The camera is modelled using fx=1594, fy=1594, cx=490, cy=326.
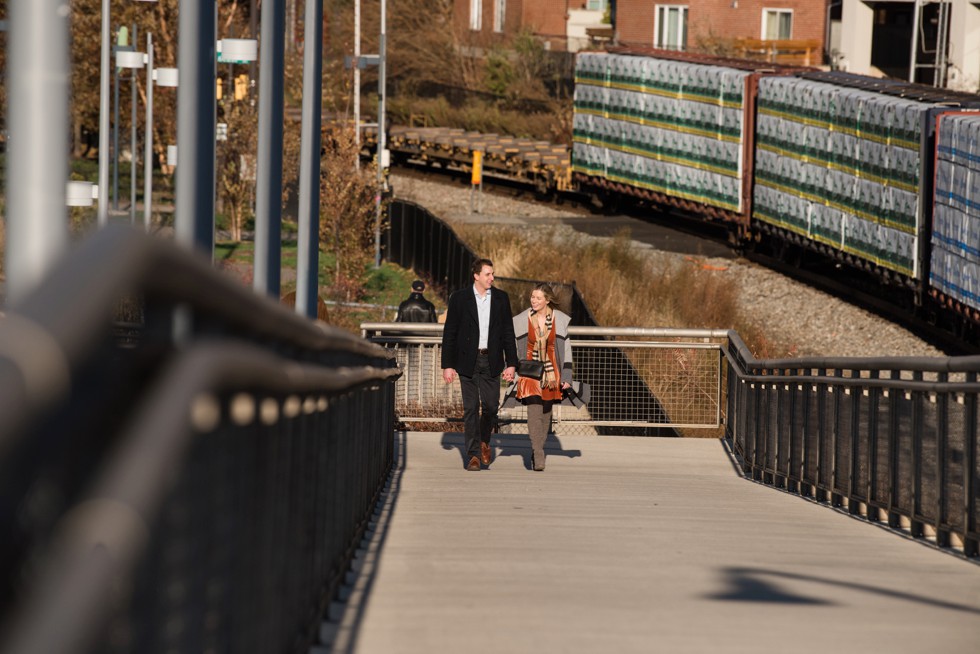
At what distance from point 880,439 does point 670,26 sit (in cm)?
6182

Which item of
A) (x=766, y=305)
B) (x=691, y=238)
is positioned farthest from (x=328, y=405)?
(x=691, y=238)

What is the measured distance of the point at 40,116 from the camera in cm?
536

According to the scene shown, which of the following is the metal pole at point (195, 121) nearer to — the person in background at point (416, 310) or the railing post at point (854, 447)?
the railing post at point (854, 447)

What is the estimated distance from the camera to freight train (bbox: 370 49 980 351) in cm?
2575

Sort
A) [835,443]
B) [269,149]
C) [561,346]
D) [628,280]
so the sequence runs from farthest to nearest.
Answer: [628,280] < [561,346] < [269,149] < [835,443]

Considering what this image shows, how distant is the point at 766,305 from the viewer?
3012 centimetres

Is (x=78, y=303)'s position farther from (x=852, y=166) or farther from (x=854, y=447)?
(x=852, y=166)

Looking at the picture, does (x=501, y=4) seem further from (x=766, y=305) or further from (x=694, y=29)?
(x=766, y=305)

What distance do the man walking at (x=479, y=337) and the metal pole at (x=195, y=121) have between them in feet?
13.9

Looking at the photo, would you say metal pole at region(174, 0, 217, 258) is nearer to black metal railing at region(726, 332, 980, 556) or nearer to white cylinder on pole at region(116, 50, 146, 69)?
black metal railing at region(726, 332, 980, 556)

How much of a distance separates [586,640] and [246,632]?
1.81m

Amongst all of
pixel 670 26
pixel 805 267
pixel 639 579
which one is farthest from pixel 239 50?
pixel 670 26

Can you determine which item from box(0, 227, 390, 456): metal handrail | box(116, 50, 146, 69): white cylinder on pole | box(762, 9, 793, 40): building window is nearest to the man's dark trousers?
box(0, 227, 390, 456): metal handrail

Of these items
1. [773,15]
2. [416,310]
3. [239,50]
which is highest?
[773,15]
